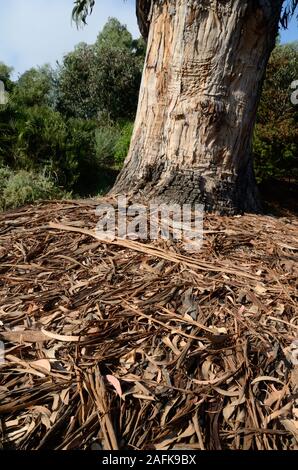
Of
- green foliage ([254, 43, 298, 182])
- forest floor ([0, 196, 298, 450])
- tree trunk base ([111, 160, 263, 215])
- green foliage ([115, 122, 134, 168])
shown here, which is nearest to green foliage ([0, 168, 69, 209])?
green foliage ([115, 122, 134, 168])

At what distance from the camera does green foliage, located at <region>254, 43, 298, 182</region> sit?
795cm

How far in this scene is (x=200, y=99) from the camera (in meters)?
2.85

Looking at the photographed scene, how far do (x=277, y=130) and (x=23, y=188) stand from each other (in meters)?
4.78

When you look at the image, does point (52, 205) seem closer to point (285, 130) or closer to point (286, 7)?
point (286, 7)

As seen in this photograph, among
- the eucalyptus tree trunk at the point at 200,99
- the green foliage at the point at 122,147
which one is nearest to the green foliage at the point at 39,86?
the green foliage at the point at 122,147

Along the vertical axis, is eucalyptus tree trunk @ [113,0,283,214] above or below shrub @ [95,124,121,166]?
above

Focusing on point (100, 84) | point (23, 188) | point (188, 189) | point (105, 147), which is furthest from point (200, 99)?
point (100, 84)

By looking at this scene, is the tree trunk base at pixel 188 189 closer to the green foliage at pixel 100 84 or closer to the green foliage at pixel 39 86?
the green foliage at pixel 39 86

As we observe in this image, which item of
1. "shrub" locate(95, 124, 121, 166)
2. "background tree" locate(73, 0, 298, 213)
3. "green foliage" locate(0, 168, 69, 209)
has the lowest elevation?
"green foliage" locate(0, 168, 69, 209)

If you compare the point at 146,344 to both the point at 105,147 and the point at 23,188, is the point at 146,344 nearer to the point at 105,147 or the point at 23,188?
the point at 23,188

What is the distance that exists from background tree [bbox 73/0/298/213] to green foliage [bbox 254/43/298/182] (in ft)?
16.7

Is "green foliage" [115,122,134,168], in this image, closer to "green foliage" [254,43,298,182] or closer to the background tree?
"green foliage" [254,43,298,182]

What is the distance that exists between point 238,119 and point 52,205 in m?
1.44

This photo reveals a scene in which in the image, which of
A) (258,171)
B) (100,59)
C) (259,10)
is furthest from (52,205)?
(100,59)
